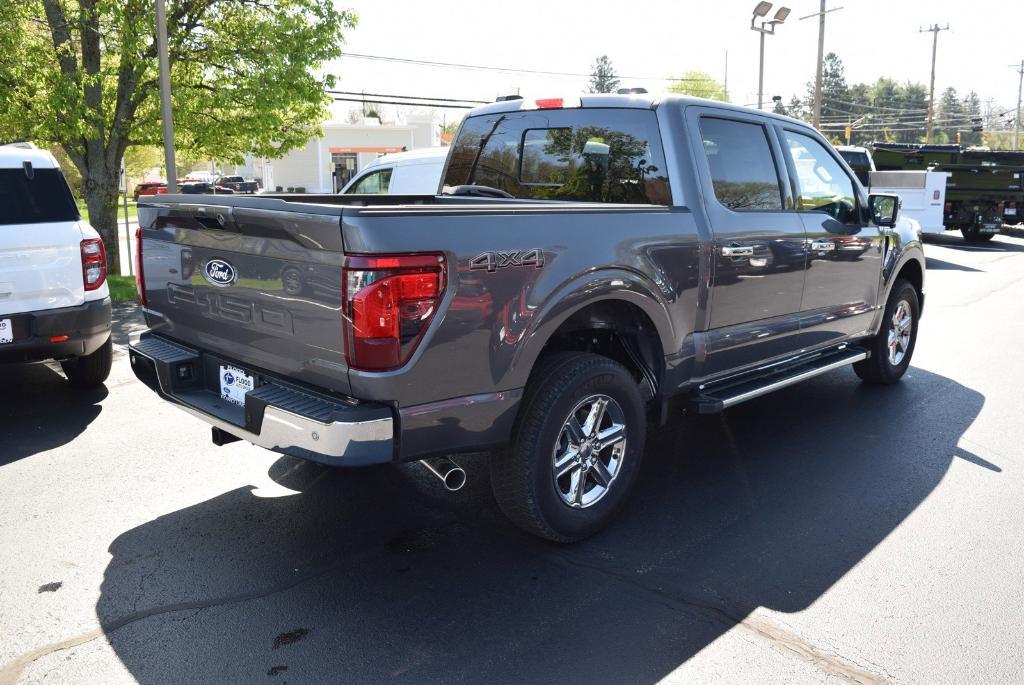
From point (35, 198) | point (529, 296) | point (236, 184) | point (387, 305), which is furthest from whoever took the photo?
point (236, 184)

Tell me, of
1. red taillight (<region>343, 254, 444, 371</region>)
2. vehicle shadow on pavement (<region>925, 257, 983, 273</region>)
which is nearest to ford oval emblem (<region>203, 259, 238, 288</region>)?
red taillight (<region>343, 254, 444, 371</region>)

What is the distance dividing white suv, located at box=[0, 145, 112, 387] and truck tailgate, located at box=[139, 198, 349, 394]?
1.76 meters

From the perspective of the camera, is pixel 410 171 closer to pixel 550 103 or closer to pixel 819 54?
pixel 550 103

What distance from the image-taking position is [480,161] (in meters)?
5.34

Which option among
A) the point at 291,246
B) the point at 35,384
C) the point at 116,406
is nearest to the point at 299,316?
the point at 291,246

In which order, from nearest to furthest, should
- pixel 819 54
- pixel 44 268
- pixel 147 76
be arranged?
1. pixel 44 268
2. pixel 147 76
3. pixel 819 54

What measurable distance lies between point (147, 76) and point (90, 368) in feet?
24.6

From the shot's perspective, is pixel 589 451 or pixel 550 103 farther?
pixel 550 103

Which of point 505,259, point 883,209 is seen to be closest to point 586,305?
point 505,259

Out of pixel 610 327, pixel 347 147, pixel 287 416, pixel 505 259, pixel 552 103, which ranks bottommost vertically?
pixel 287 416

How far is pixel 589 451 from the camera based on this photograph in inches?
152

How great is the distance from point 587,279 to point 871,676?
1.84 metres

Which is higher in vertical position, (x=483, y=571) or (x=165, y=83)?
(x=165, y=83)

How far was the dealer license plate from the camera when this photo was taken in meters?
3.57
